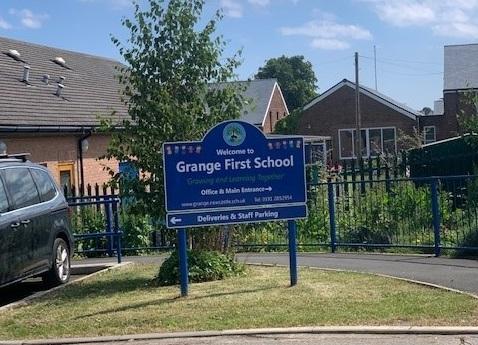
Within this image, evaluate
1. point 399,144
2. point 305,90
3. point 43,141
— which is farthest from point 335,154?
point 305,90

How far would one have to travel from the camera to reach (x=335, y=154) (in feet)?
170

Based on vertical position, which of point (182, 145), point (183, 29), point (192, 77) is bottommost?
point (182, 145)

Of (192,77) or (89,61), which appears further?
(89,61)

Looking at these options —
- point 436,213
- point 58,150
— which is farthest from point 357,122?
point 436,213

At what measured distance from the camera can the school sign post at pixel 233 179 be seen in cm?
933

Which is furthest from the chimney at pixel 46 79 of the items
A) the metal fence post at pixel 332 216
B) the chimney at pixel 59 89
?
the metal fence post at pixel 332 216

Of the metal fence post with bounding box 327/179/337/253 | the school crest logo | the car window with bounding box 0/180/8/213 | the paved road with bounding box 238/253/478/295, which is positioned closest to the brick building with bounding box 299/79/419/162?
the metal fence post with bounding box 327/179/337/253

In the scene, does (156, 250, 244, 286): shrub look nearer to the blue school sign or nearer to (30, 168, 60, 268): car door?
the blue school sign

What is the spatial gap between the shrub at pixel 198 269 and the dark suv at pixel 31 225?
150cm

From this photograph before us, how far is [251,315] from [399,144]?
41796 mm

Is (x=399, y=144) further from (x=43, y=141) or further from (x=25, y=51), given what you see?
(x=43, y=141)

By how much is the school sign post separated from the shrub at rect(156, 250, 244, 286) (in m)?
0.94

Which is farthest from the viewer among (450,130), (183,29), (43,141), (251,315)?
(450,130)

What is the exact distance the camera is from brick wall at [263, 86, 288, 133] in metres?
58.2
